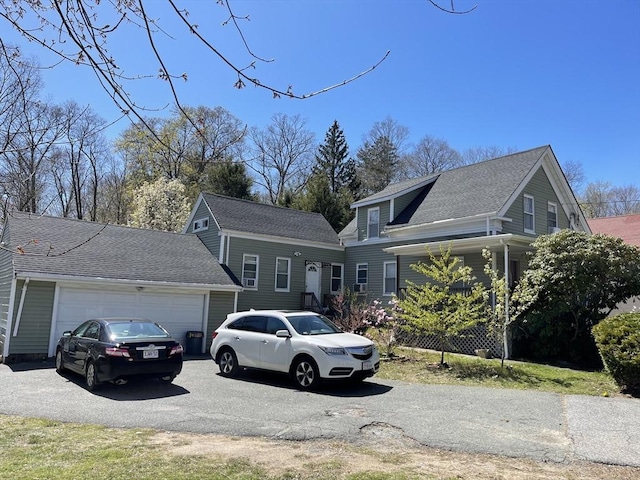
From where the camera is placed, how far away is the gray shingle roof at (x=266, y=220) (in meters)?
22.1

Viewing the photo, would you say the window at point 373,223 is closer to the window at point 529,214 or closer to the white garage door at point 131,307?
the window at point 529,214

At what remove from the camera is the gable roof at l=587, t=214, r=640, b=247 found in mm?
25672

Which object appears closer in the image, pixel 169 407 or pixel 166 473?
pixel 166 473

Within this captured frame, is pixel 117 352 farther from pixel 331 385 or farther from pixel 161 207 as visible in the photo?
pixel 161 207

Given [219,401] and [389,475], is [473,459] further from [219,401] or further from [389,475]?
[219,401]

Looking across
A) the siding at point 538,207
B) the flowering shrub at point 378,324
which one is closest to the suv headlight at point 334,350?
the flowering shrub at point 378,324

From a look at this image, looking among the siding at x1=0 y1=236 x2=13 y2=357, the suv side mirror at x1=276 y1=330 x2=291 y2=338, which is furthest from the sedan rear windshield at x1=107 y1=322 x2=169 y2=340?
the siding at x1=0 y1=236 x2=13 y2=357

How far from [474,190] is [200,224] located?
42.8 feet

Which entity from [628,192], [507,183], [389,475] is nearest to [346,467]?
[389,475]

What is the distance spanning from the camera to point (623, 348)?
31.2 feet

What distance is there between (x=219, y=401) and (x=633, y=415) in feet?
23.3

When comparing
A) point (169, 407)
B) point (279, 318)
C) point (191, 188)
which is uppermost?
point (191, 188)

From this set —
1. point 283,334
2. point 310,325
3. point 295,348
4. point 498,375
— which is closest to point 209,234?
point 310,325

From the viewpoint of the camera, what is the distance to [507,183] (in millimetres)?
19547
